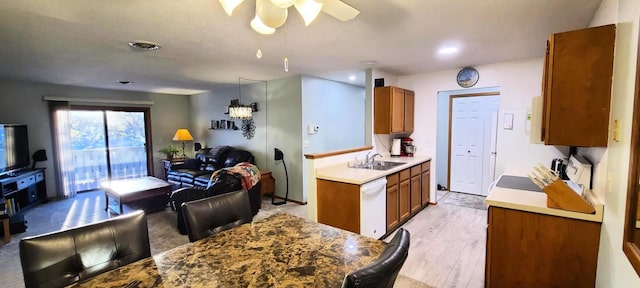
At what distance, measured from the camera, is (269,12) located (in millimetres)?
1333

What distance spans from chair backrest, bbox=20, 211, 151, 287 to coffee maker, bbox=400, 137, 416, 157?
13.1ft

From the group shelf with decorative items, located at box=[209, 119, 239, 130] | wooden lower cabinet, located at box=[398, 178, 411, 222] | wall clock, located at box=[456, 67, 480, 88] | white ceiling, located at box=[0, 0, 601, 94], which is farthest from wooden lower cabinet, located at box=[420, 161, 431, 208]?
shelf with decorative items, located at box=[209, 119, 239, 130]

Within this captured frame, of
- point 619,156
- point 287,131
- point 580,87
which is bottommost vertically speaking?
point 619,156

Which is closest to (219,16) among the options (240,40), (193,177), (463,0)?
(240,40)

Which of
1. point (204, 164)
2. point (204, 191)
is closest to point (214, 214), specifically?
point (204, 191)

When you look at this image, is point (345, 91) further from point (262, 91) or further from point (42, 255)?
point (42, 255)

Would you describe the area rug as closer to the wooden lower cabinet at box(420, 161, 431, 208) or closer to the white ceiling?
the wooden lower cabinet at box(420, 161, 431, 208)

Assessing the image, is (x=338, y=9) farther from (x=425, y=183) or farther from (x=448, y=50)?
(x=425, y=183)

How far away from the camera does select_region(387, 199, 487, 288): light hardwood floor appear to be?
2543mm

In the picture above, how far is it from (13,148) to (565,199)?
23.5 feet

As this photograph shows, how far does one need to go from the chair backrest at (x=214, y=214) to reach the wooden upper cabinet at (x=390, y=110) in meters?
2.69

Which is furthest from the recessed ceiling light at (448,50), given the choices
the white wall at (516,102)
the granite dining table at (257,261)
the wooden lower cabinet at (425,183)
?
the granite dining table at (257,261)

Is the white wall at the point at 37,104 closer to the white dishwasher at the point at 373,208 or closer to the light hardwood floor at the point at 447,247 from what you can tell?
the white dishwasher at the point at 373,208

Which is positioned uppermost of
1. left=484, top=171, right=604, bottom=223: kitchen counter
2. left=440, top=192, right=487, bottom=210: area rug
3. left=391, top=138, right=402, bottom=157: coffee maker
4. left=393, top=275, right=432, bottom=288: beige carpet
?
left=391, top=138, right=402, bottom=157: coffee maker
